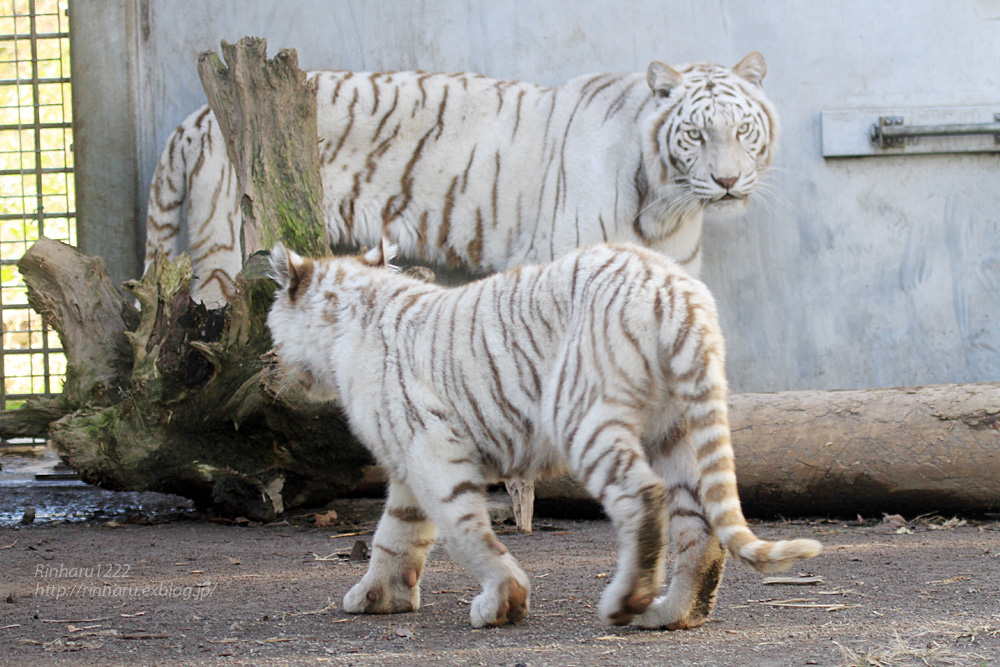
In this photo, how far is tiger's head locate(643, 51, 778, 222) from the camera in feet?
15.8

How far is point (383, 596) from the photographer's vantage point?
2.80 m

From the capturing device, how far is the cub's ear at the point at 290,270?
315cm

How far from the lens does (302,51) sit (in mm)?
5625

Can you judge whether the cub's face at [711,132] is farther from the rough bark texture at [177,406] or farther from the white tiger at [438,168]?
the rough bark texture at [177,406]

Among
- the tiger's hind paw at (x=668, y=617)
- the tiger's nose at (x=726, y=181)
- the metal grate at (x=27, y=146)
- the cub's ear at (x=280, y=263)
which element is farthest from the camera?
the metal grate at (x=27, y=146)

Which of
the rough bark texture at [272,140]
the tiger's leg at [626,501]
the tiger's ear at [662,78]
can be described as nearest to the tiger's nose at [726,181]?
the tiger's ear at [662,78]

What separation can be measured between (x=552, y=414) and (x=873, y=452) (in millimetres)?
2056

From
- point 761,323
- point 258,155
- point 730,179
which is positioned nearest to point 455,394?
point 258,155

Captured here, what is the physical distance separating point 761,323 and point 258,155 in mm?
2843

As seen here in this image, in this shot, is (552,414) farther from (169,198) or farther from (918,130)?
(918,130)

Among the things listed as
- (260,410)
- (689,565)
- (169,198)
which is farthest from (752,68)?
(689,565)

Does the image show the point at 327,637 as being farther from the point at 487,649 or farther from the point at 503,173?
the point at 503,173

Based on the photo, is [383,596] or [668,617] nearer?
[668,617]

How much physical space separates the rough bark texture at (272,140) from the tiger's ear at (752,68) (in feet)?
6.91
